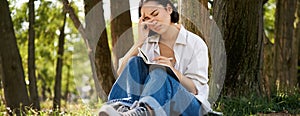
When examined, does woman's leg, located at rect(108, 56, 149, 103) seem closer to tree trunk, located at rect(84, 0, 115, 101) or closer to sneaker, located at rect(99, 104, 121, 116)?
sneaker, located at rect(99, 104, 121, 116)

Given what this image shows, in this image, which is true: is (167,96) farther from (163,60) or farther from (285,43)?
(285,43)

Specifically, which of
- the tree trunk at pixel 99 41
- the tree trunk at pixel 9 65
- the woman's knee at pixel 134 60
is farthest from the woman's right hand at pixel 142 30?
the tree trunk at pixel 9 65

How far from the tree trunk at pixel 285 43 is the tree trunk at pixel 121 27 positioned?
136 inches

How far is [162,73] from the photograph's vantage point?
350 cm

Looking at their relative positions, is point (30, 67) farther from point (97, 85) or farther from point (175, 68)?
point (175, 68)

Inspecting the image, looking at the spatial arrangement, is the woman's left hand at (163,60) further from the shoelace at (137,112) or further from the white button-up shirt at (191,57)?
the shoelace at (137,112)

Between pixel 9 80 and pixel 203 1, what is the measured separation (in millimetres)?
3644

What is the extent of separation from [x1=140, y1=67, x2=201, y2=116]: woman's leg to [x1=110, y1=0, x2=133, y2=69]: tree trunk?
3.63 meters

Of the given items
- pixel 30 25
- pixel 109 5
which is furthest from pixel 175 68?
pixel 30 25

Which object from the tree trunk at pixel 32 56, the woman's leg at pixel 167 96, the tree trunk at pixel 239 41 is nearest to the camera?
the woman's leg at pixel 167 96

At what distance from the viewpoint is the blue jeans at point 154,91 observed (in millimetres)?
3379

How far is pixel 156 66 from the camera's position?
3541 millimetres

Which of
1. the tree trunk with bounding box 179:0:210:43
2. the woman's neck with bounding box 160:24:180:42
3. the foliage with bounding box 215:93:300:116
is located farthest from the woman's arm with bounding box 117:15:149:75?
the tree trunk with bounding box 179:0:210:43

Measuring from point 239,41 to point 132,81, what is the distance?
7.38ft
